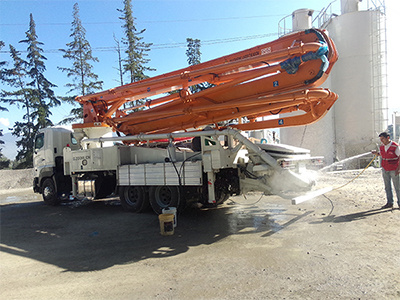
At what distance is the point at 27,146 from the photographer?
82.1ft

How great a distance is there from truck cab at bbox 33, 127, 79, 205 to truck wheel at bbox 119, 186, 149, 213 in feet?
10.5

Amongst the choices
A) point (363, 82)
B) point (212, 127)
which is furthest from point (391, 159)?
point (363, 82)

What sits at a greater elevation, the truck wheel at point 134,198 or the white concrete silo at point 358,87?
the white concrete silo at point 358,87

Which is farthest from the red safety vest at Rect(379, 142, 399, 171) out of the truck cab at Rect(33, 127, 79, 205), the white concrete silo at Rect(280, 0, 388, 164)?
the white concrete silo at Rect(280, 0, 388, 164)

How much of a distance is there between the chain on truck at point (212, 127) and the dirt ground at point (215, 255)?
3.04 ft

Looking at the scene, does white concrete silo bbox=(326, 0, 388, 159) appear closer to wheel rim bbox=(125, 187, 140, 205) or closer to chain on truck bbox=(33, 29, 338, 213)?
chain on truck bbox=(33, 29, 338, 213)

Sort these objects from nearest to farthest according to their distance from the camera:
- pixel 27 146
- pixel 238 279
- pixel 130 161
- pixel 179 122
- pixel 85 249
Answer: pixel 238 279 < pixel 85 249 < pixel 179 122 < pixel 130 161 < pixel 27 146

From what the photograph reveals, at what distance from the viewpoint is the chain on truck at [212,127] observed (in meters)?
5.98

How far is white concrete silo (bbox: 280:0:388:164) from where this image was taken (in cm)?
1950

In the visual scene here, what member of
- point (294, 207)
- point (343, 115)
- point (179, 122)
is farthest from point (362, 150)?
point (179, 122)

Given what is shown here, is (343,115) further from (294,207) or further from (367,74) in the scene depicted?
(294,207)

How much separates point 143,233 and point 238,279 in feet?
9.69

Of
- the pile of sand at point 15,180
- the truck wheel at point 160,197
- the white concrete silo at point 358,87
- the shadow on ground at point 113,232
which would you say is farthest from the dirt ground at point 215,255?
the white concrete silo at point 358,87

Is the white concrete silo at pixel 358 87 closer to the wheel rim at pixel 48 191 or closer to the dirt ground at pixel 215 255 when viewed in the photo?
the dirt ground at pixel 215 255
